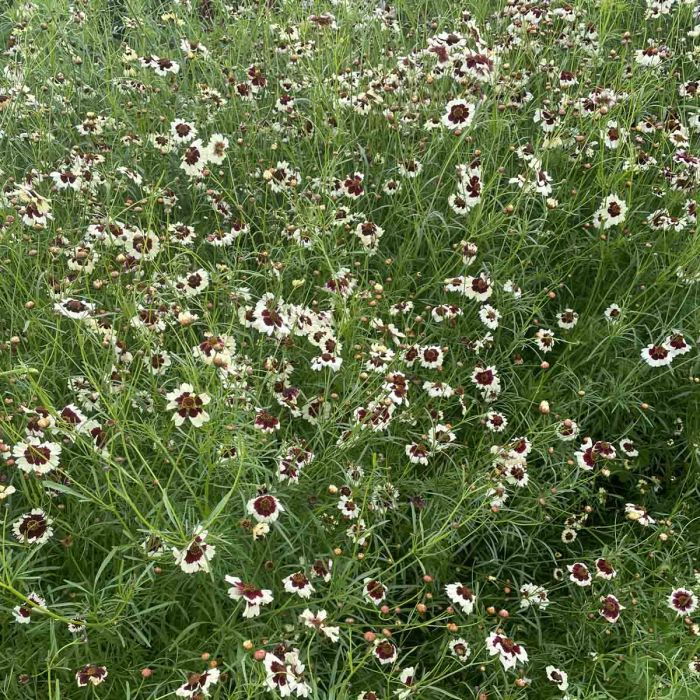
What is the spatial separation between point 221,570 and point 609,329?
1.57 meters

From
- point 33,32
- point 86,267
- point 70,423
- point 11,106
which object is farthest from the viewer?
point 33,32

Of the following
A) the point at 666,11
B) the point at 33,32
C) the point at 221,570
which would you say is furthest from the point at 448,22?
the point at 221,570

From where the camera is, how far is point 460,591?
211 centimetres

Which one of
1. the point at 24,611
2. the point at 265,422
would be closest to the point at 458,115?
the point at 265,422

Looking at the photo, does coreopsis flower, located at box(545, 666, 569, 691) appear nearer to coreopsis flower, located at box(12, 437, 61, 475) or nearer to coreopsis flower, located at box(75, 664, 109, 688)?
coreopsis flower, located at box(75, 664, 109, 688)

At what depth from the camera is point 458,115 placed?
287 centimetres

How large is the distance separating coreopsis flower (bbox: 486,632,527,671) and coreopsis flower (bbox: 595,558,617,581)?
387 mm

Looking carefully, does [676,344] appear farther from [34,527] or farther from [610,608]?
[34,527]

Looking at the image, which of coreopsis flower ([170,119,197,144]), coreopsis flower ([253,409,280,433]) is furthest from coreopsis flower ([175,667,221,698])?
coreopsis flower ([170,119,197,144])

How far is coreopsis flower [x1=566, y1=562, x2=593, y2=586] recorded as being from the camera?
88.5 inches

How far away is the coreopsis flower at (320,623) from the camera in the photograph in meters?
1.81

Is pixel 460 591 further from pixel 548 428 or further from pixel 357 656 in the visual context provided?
pixel 548 428

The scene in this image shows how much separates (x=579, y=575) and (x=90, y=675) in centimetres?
135

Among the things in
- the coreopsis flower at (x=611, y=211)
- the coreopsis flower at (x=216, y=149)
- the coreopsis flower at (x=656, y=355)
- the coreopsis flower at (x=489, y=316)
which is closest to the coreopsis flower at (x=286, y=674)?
the coreopsis flower at (x=489, y=316)
